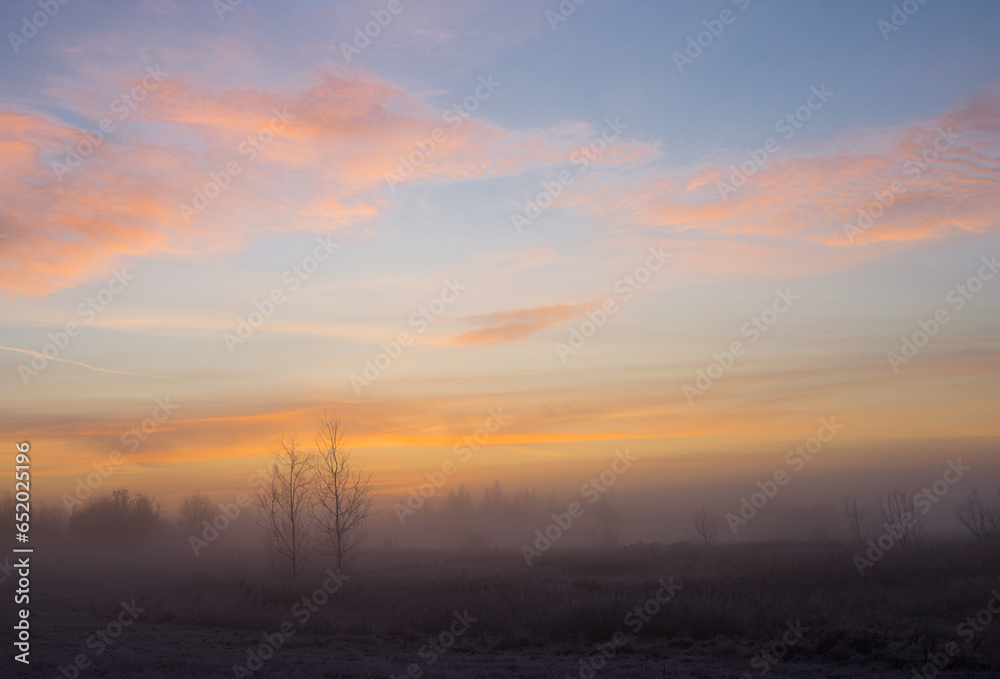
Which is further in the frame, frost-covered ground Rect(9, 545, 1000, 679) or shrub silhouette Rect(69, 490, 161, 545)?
shrub silhouette Rect(69, 490, 161, 545)

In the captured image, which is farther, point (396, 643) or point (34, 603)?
point (34, 603)

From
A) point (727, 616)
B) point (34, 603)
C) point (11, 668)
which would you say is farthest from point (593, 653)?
point (34, 603)

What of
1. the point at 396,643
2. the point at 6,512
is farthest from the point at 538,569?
the point at 6,512

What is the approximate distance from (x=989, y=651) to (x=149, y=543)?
115 metres

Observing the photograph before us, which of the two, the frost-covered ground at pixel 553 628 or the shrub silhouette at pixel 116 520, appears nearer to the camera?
the frost-covered ground at pixel 553 628

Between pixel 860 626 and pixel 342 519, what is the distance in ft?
79.9

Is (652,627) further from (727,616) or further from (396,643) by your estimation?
(396,643)

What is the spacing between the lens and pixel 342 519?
107ft

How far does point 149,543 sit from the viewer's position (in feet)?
335

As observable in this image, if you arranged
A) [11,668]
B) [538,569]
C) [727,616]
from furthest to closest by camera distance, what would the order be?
[538,569], [727,616], [11,668]

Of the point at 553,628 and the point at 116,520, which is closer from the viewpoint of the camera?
the point at 553,628

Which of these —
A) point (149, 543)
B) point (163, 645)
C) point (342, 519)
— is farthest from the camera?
point (149, 543)

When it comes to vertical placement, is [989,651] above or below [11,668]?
below

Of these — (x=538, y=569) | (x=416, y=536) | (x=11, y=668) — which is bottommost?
(x=416, y=536)
